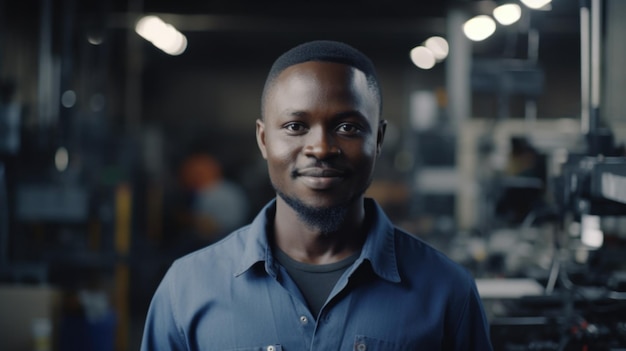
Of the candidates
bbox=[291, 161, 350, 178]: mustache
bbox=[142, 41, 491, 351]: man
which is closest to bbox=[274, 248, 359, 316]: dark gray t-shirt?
bbox=[142, 41, 491, 351]: man

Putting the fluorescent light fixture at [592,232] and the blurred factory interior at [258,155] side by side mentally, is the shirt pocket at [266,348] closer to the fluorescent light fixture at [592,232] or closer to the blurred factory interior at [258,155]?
the blurred factory interior at [258,155]

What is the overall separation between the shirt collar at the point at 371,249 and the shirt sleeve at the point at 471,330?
0.18 m

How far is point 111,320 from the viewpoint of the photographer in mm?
5074

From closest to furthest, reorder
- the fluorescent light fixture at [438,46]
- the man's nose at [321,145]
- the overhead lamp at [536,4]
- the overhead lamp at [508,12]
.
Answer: the man's nose at [321,145] → the overhead lamp at [536,4] → the overhead lamp at [508,12] → the fluorescent light fixture at [438,46]

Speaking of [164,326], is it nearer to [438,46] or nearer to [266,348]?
[266,348]

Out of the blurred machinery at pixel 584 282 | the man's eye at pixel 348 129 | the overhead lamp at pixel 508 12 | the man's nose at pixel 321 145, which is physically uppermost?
the overhead lamp at pixel 508 12

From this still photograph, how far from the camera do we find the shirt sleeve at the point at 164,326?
1.55m

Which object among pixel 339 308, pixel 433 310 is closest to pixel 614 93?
pixel 433 310

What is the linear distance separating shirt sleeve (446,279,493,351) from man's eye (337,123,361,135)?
0.48 m

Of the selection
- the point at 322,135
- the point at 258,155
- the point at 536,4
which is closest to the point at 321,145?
the point at 322,135

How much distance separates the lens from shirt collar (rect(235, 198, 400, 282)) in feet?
5.00

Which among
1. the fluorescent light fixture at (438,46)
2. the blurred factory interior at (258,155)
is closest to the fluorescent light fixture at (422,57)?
the blurred factory interior at (258,155)

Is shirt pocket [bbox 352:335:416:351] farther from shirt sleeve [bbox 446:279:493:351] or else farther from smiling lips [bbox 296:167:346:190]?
smiling lips [bbox 296:167:346:190]

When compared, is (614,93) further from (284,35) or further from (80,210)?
(284,35)
